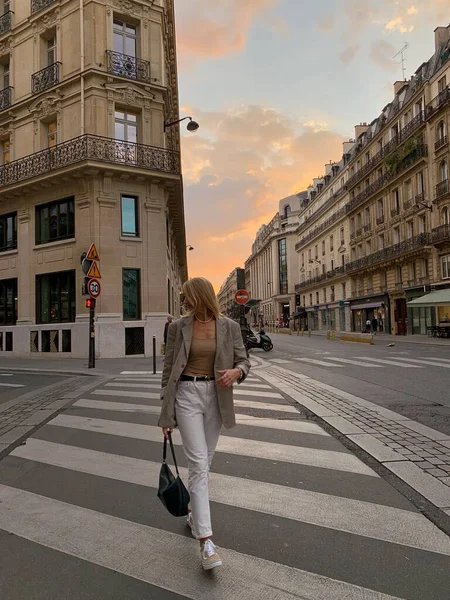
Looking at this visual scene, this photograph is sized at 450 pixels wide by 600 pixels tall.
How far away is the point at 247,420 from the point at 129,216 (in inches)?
589

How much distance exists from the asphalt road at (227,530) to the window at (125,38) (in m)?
20.2

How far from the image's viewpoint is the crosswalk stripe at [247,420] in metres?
6.01

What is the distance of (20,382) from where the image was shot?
452 inches

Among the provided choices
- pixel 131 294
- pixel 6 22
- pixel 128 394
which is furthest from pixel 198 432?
pixel 6 22

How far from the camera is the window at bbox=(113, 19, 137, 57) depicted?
20.2 meters

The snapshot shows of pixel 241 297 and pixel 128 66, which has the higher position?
pixel 128 66

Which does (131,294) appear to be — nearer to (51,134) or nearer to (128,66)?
(51,134)

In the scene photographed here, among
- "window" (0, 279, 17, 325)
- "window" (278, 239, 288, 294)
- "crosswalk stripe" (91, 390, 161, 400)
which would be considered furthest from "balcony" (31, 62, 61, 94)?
"window" (278, 239, 288, 294)

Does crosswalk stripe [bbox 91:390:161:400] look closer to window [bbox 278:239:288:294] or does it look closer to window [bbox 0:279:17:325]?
window [bbox 0:279:17:325]

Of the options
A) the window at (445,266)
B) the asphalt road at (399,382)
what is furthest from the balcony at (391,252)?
the asphalt road at (399,382)

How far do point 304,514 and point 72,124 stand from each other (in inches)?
797

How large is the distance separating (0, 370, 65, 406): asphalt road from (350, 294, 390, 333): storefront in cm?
3419

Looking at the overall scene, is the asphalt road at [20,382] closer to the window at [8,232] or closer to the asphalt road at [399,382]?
the asphalt road at [399,382]

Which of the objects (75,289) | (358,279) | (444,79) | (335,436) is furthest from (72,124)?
(358,279)
